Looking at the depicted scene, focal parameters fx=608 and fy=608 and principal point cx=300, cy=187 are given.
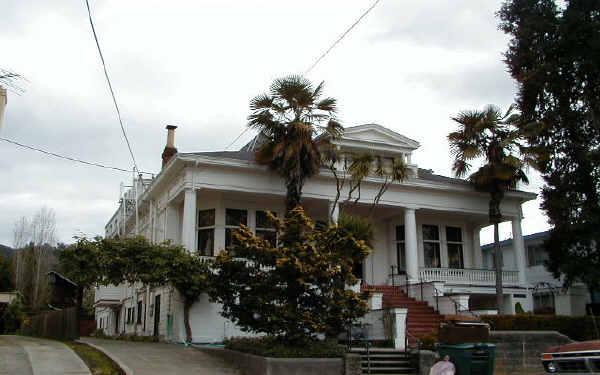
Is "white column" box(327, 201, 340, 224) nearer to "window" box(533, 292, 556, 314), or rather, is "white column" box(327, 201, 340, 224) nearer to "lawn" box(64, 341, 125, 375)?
"lawn" box(64, 341, 125, 375)

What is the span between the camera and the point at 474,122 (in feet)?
84.6

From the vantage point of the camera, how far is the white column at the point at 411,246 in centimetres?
2627

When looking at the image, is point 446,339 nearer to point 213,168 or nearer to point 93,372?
point 93,372

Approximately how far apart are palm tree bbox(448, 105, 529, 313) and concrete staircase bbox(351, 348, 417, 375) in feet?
33.7

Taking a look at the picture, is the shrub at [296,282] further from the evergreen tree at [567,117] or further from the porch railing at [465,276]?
the evergreen tree at [567,117]

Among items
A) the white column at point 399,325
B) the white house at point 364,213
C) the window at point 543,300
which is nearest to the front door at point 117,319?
the white house at point 364,213

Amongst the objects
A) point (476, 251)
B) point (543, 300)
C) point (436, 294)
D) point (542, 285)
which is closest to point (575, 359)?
point (436, 294)

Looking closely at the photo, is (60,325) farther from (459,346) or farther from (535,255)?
(535,255)

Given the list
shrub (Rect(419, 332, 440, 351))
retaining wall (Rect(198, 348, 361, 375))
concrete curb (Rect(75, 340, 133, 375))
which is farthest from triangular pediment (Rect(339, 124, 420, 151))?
concrete curb (Rect(75, 340, 133, 375))

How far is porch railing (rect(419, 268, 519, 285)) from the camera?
27.5 meters

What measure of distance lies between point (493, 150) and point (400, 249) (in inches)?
268

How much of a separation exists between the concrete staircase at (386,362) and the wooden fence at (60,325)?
33.1 ft

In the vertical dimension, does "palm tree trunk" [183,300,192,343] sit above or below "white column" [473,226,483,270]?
below

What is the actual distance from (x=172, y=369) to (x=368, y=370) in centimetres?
490
